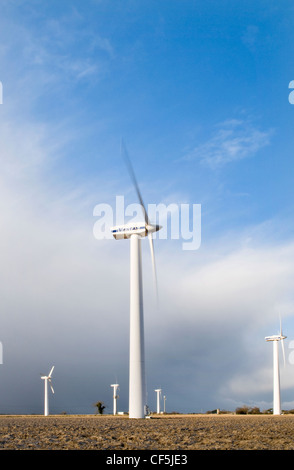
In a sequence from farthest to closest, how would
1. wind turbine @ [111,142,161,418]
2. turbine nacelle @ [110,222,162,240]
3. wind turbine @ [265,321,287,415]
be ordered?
wind turbine @ [265,321,287,415]
turbine nacelle @ [110,222,162,240]
wind turbine @ [111,142,161,418]

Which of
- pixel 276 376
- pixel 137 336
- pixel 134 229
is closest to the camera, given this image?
pixel 137 336

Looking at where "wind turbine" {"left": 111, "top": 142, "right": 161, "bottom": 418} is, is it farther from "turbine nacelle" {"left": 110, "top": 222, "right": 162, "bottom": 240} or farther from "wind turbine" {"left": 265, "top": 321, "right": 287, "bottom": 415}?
"wind turbine" {"left": 265, "top": 321, "right": 287, "bottom": 415}

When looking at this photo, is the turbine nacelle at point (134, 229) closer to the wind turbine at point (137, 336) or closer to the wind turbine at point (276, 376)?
the wind turbine at point (137, 336)

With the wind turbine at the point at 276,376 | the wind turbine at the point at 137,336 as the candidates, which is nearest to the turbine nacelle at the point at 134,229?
the wind turbine at the point at 137,336

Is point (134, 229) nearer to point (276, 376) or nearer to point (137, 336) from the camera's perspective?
point (137, 336)

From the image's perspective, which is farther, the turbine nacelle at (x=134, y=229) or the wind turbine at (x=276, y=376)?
the wind turbine at (x=276, y=376)

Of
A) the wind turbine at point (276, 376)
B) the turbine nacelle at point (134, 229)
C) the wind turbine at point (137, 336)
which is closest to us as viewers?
the wind turbine at point (137, 336)

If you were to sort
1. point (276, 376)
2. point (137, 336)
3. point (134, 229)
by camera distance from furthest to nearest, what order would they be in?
point (276, 376) < point (134, 229) < point (137, 336)

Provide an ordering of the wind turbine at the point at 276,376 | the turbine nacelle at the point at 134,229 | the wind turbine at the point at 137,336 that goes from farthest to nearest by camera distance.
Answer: the wind turbine at the point at 276,376 < the turbine nacelle at the point at 134,229 < the wind turbine at the point at 137,336

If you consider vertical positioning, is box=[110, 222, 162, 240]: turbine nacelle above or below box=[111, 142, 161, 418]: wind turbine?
above

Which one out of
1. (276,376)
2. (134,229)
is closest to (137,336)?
(134,229)

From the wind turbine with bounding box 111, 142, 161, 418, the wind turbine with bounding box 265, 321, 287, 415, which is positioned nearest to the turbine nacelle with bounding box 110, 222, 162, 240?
the wind turbine with bounding box 111, 142, 161, 418

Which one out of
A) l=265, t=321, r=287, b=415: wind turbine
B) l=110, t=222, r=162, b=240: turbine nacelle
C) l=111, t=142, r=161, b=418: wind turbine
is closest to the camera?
l=111, t=142, r=161, b=418: wind turbine
